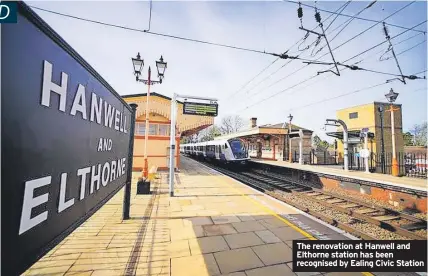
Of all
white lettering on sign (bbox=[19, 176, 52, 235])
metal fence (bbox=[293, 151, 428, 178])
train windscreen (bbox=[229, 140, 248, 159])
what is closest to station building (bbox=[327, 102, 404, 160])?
metal fence (bbox=[293, 151, 428, 178])

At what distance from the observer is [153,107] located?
48.6 ft

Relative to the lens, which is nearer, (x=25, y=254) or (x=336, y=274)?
(x=25, y=254)

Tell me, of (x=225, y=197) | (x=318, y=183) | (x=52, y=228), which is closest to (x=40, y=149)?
(x=52, y=228)

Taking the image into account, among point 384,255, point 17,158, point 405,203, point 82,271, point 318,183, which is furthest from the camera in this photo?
point 318,183

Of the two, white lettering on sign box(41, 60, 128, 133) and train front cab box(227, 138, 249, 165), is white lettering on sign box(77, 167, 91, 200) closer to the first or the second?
white lettering on sign box(41, 60, 128, 133)

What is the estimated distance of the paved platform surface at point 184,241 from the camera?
3307mm

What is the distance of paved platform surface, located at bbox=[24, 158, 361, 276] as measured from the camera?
331cm

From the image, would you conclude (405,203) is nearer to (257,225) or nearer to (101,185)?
(257,225)

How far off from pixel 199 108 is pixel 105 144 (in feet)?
20.9

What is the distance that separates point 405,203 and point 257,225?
632 centimetres

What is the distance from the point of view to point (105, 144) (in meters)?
2.45

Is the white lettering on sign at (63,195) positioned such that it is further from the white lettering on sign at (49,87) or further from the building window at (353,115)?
the building window at (353,115)

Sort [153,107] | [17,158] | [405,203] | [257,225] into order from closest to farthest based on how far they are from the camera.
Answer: [17,158]
[257,225]
[405,203]
[153,107]

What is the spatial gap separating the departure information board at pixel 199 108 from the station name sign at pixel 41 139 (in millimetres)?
6621
